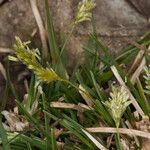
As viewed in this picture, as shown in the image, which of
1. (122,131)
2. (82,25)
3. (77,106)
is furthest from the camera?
(82,25)

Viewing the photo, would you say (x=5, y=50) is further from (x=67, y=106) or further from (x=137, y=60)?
(x=137, y=60)

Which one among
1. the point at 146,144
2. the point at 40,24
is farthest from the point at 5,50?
the point at 146,144

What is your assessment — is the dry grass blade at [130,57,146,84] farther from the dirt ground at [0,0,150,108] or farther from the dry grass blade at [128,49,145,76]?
the dirt ground at [0,0,150,108]

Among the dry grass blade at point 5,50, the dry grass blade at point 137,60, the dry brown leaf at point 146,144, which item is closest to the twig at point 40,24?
the dry grass blade at point 5,50

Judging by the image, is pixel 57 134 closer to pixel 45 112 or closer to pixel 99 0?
pixel 45 112

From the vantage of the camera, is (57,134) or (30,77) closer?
(57,134)

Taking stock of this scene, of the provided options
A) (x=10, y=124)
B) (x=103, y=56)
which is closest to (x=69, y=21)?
(x=103, y=56)
